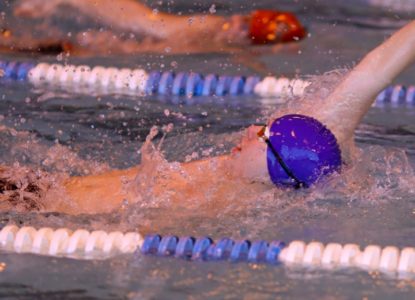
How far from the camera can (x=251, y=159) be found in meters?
3.05

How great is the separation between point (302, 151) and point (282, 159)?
0.21 feet

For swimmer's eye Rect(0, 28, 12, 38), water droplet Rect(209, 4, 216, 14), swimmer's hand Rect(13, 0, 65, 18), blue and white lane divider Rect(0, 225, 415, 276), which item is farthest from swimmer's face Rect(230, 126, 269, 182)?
water droplet Rect(209, 4, 216, 14)

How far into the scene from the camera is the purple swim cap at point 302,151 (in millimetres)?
3012

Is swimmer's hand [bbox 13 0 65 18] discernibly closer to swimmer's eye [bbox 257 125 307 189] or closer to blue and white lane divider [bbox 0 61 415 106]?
blue and white lane divider [bbox 0 61 415 106]

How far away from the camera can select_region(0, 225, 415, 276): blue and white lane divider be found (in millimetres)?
2672

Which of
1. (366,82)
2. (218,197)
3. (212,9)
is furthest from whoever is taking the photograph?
(212,9)

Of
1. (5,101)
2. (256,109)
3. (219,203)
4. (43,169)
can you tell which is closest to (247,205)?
(219,203)

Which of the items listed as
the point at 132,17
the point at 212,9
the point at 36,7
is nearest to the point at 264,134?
the point at 132,17

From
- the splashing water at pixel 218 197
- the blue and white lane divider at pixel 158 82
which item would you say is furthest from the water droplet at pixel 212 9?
the splashing water at pixel 218 197

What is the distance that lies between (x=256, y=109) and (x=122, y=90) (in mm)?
711

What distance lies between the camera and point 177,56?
5.22 metres

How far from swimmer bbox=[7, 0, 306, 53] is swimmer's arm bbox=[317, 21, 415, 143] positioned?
2325mm

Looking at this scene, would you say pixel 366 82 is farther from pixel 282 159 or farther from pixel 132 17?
pixel 132 17

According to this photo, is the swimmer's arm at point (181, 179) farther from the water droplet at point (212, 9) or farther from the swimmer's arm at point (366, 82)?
the water droplet at point (212, 9)
